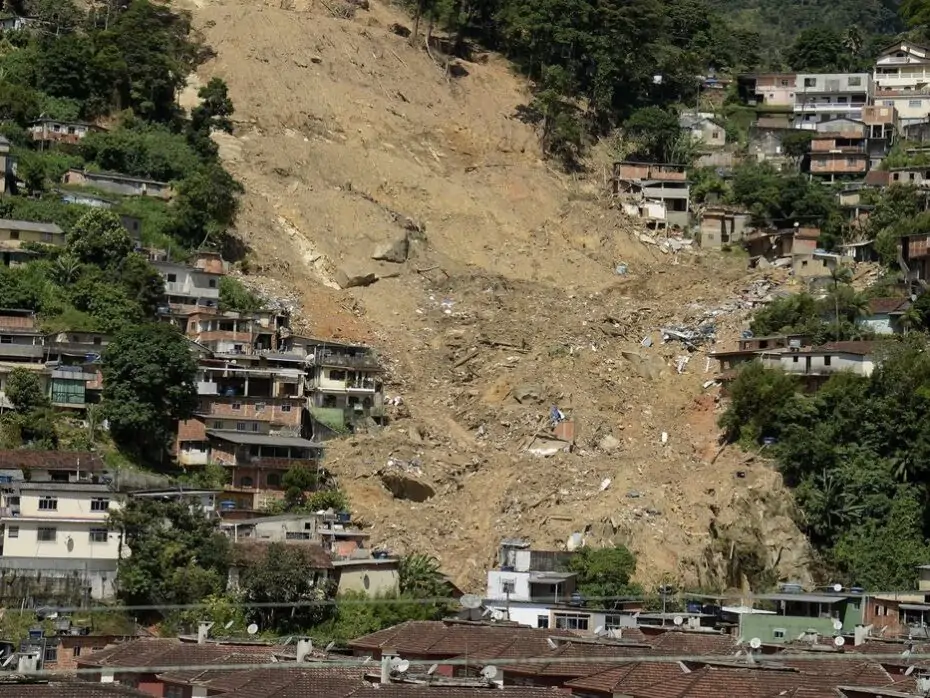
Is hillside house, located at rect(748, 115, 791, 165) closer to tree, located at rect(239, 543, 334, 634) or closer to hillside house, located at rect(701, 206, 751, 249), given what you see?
hillside house, located at rect(701, 206, 751, 249)

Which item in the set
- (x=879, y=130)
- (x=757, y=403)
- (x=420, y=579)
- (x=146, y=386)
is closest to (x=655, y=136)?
(x=879, y=130)

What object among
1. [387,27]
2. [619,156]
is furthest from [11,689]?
[387,27]

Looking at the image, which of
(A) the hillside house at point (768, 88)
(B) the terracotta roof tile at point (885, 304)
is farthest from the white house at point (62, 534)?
(A) the hillside house at point (768, 88)

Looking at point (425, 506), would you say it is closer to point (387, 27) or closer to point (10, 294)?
point (10, 294)

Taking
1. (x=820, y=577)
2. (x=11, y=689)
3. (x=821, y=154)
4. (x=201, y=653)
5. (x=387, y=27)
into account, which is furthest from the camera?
(x=387, y=27)

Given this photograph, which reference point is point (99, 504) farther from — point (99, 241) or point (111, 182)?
point (111, 182)

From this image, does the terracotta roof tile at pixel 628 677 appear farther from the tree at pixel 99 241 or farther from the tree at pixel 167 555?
the tree at pixel 99 241
